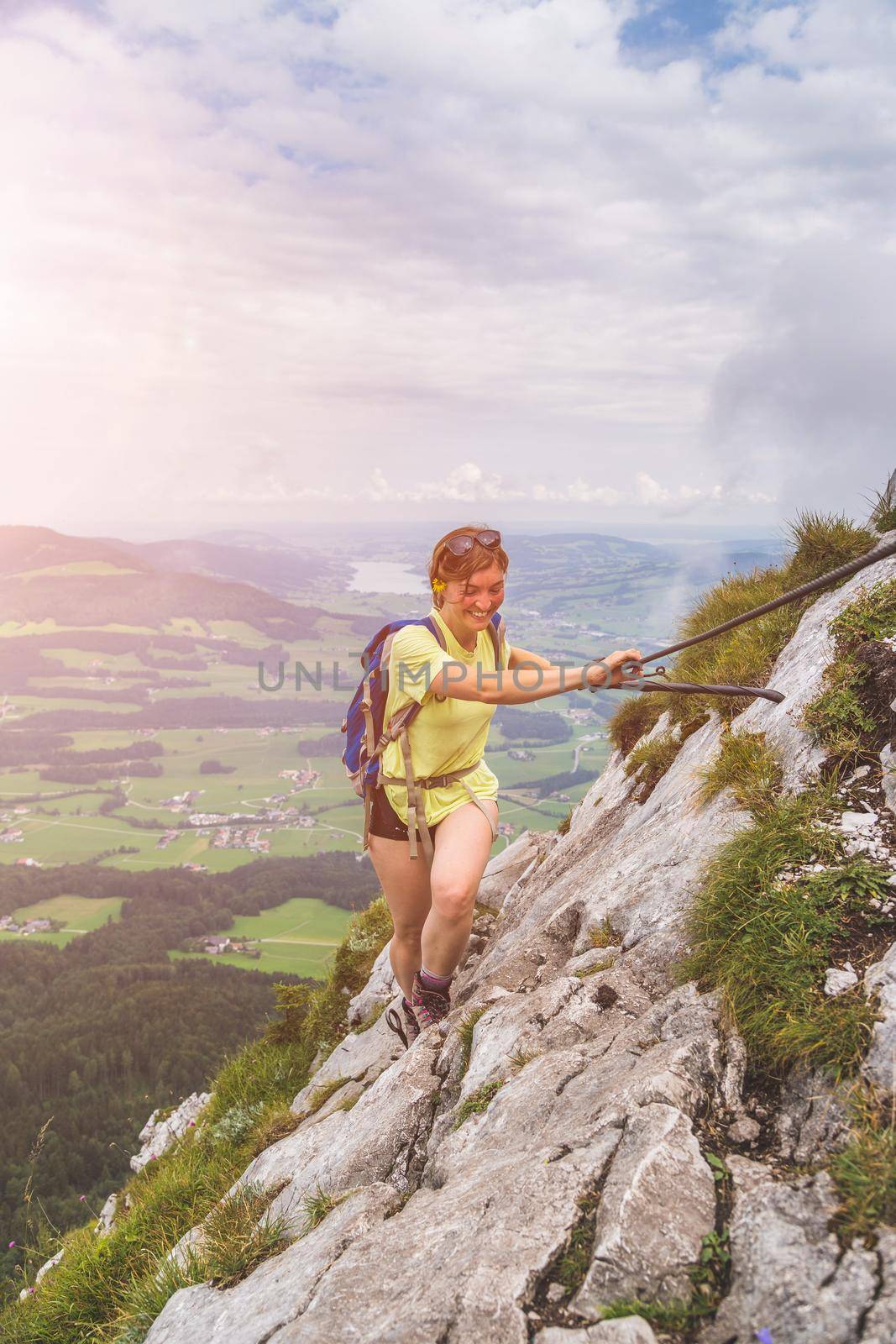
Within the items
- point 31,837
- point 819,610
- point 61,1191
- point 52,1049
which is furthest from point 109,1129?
point 31,837

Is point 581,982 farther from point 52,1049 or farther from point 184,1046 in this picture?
point 52,1049

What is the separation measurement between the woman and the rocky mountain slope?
710 millimetres

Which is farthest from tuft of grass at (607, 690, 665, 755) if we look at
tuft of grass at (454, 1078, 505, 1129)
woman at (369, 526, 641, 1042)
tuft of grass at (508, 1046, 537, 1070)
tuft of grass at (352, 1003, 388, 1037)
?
tuft of grass at (454, 1078, 505, 1129)

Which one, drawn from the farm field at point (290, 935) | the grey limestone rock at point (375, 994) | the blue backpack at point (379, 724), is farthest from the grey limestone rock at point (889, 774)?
the farm field at point (290, 935)

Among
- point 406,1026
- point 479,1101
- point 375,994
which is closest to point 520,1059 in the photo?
point 479,1101

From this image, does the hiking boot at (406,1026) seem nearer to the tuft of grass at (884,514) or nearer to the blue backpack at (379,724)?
the blue backpack at (379,724)

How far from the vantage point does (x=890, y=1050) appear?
9.98 ft

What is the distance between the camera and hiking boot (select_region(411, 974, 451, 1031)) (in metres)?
6.68

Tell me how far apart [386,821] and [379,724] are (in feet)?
2.94

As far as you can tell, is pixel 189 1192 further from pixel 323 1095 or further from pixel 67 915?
pixel 67 915

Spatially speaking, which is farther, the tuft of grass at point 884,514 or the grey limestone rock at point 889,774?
the tuft of grass at point 884,514

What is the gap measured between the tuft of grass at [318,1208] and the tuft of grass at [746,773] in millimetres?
3760

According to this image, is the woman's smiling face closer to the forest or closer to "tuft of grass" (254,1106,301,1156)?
"tuft of grass" (254,1106,301,1156)

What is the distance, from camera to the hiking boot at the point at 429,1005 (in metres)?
6.68
